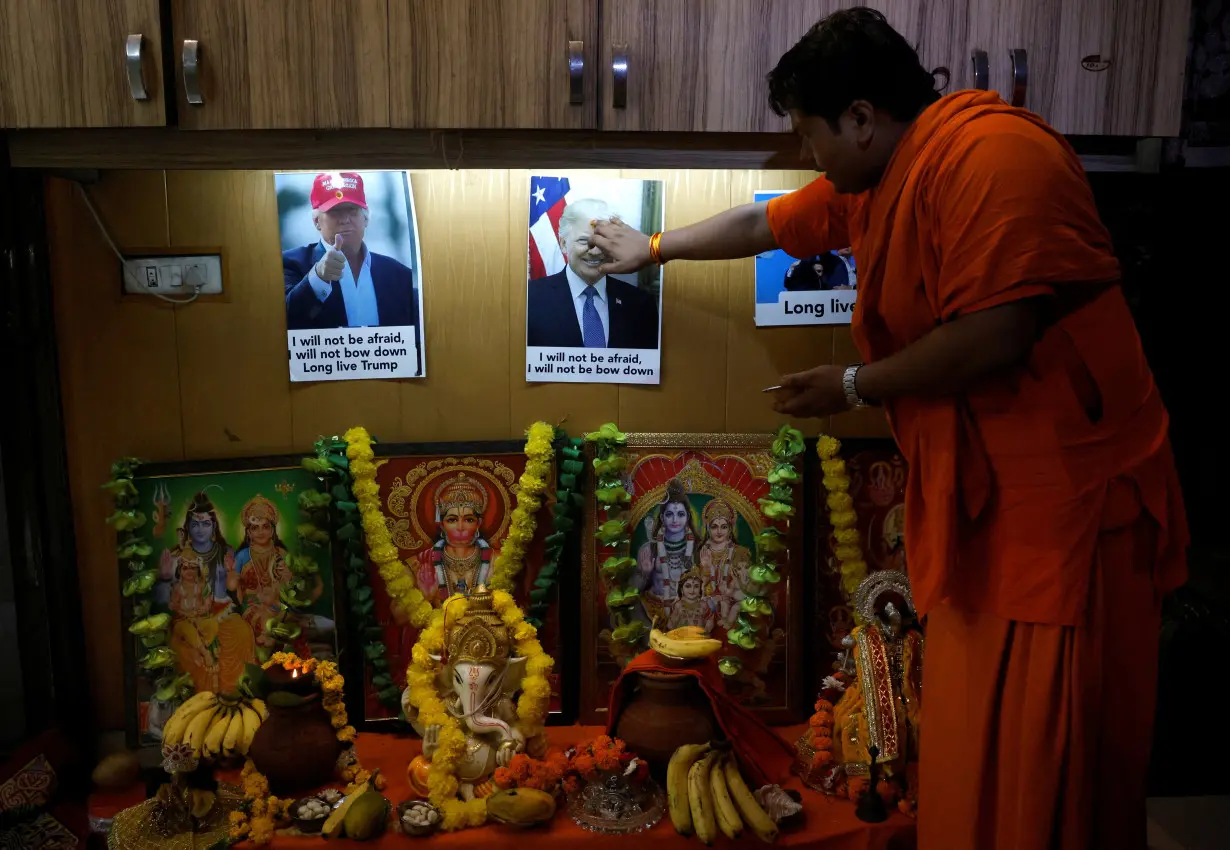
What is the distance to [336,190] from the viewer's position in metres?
1.75

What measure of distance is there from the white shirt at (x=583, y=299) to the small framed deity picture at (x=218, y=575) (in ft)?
2.10

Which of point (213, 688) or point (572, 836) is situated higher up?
point (213, 688)

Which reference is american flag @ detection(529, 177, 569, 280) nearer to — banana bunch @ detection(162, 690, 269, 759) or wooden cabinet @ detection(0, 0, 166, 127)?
wooden cabinet @ detection(0, 0, 166, 127)

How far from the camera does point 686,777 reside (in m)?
1.53

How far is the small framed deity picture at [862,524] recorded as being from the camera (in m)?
1.86

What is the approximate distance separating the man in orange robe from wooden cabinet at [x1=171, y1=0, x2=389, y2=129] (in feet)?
2.07

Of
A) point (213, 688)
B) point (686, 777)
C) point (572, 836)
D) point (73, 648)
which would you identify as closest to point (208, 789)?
point (213, 688)

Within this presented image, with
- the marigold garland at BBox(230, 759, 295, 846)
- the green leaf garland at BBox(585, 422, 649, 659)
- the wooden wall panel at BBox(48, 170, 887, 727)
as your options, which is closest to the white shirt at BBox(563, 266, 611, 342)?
the wooden wall panel at BBox(48, 170, 887, 727)

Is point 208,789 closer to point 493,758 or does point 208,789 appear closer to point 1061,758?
point 493,758

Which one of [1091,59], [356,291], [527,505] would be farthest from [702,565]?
[1091,59]

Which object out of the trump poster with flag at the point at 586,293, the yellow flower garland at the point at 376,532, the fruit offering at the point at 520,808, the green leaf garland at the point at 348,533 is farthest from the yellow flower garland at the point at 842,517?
the green leaf garland at the point at 348,533

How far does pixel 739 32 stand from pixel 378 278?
840 millimetres

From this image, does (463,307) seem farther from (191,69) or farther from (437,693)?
Answer: (437,693)

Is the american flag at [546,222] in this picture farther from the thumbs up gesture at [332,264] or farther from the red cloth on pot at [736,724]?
the red cloth on pot at [736,724]
